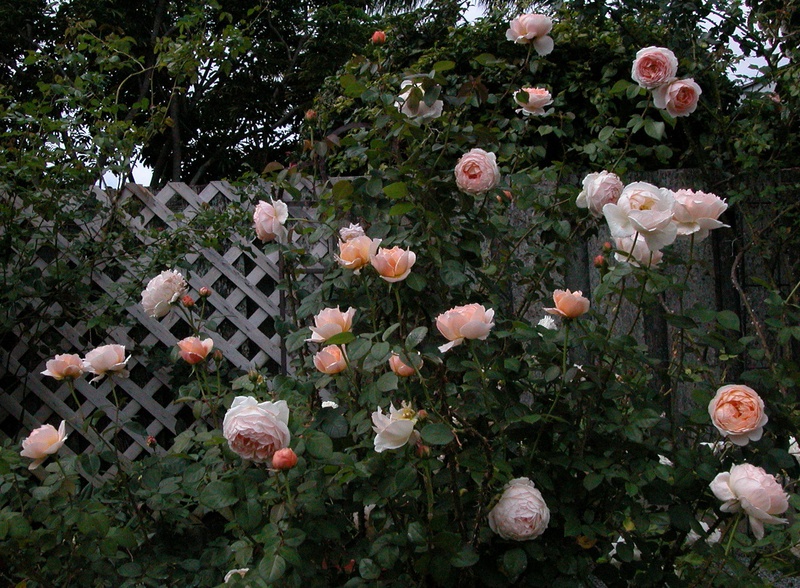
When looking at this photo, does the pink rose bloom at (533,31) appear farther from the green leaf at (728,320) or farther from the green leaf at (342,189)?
the green leaf at (728,320)

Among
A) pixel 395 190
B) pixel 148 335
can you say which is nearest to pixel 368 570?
pixel 395 190

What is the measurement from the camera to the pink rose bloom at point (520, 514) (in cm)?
91

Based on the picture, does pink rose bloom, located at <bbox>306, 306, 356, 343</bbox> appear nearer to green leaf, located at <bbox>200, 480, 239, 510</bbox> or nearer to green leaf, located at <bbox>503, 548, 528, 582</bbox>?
green leaf, located at <bbox>200, 480, 239, 510</bbox>

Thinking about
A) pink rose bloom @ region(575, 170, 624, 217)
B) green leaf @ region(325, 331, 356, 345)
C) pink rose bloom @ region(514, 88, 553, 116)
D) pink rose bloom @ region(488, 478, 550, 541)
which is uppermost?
pink rose bloom @ region(514, 88, 553, 116)

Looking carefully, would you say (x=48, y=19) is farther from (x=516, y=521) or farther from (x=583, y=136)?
(x=516, y=521)

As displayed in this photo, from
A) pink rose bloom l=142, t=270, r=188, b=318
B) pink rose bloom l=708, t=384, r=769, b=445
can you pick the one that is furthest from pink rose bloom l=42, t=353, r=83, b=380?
pink rose bloom l=708, t=384, r=769, b=445

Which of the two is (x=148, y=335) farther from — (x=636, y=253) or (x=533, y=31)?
(x=636, y=253)

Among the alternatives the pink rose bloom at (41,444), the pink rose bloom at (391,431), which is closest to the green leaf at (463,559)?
the pink rose bloom at (391,431)

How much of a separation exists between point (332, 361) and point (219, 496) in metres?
0.22

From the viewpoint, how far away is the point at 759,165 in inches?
116

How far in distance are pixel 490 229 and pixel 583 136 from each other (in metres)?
2.29

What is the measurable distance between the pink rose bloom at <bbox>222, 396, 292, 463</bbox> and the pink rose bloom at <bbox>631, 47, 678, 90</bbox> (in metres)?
0.76

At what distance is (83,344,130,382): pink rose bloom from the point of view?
46.7 inches

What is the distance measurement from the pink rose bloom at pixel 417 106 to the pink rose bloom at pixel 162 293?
52 cm
